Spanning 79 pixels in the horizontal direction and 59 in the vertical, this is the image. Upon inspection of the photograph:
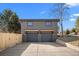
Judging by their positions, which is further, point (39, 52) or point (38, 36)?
point (38, 36)

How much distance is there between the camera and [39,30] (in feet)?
87.9

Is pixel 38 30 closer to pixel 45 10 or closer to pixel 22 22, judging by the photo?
pixel 22 22

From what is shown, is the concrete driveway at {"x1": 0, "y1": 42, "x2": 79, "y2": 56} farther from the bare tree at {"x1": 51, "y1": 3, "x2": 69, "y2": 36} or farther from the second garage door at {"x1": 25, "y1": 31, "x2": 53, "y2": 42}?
the second garage door at {"x1": 25, "y1": 31, "x2": 53, "y2": 42}

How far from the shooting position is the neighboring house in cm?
2645

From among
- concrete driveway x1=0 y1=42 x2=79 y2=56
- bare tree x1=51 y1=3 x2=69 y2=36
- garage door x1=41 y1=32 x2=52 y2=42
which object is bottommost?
concrete driveway x1=0 y1=42 x2=79 y2=56

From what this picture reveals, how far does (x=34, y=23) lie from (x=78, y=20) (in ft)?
32.4

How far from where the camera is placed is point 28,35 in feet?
87.5

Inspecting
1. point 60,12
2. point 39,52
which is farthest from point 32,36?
point 39,52

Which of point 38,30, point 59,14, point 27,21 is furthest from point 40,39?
point 59,14

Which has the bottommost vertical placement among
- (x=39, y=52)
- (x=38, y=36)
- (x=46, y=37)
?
(x=39, y=52)

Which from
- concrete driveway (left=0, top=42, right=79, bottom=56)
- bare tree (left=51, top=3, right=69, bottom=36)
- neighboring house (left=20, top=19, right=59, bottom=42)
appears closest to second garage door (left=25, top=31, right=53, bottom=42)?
neighboring house (left=20, top=19, right=59, bottom=42)

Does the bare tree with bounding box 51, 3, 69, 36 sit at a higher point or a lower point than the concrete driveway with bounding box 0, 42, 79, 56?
higher

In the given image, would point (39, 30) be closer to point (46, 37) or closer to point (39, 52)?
point (46, 37)

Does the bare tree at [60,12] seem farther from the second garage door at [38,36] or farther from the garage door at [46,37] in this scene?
the second garage door at [38,36]
